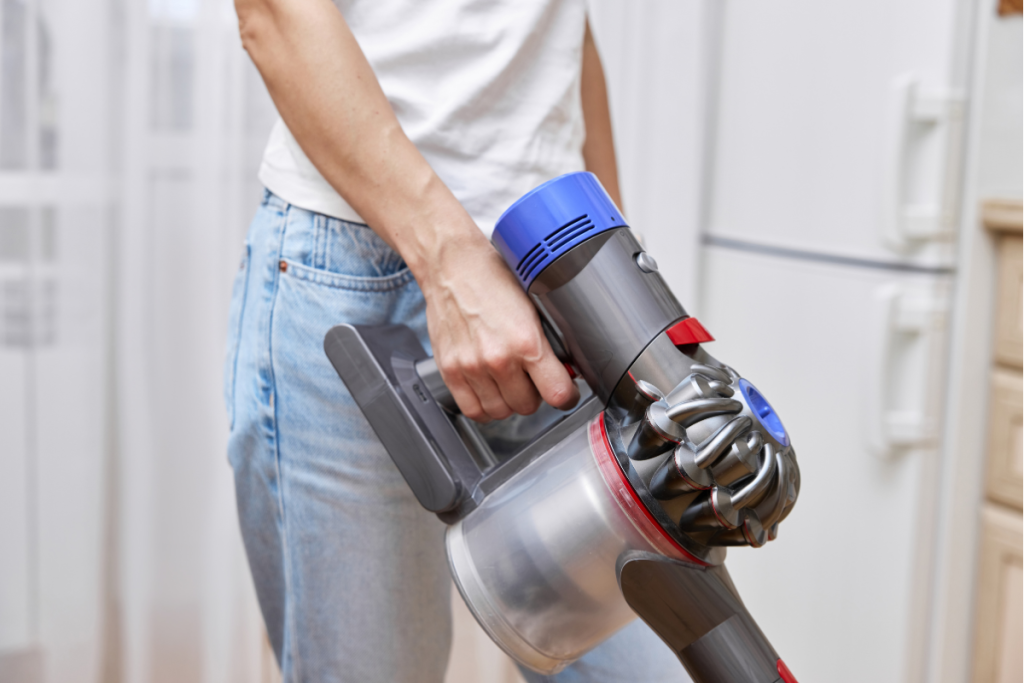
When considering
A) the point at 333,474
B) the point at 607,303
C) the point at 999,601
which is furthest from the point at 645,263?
the point at 999,601

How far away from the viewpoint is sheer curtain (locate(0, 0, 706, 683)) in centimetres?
134

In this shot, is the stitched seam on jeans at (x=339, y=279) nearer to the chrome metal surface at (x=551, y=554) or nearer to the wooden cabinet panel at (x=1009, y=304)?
the chrome metal surface at (x=551, y=554)

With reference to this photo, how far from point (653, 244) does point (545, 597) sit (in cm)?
118

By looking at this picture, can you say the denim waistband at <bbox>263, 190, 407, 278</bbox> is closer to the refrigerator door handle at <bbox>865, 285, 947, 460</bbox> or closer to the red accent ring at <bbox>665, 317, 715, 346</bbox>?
the red accent ring at <bbox>665, 317, 715, 346</bbox>

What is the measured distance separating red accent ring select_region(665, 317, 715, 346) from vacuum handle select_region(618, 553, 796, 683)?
0.13 meters

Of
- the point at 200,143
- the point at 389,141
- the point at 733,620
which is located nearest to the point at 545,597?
the point at 733,620

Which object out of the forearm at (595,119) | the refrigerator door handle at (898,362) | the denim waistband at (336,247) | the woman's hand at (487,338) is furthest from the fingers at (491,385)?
the refrigerator door handle at (898,362)

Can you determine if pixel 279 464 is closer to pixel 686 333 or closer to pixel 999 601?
pixel 686 333

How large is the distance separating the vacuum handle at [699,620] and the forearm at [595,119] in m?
0.43

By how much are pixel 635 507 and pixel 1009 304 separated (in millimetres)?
844

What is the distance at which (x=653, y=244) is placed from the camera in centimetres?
163

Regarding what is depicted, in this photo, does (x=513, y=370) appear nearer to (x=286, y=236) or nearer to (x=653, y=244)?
(x=286, y=236)

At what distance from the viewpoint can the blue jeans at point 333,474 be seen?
24.5 inches

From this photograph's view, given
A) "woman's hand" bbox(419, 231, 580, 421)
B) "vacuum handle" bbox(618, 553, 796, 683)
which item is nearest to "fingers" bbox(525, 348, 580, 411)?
"woman's hand" bbox(419, 231, 580, 421)
